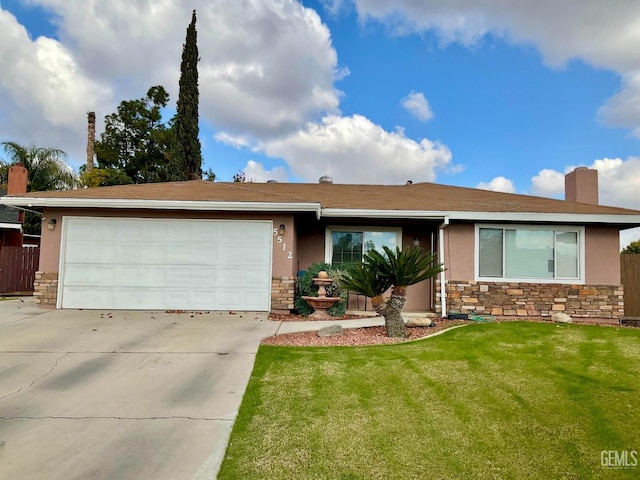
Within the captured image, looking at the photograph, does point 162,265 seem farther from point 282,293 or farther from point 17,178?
point 17,178

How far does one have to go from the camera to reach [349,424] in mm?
3617

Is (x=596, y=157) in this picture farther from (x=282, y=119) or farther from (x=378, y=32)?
(x=282, y=119)

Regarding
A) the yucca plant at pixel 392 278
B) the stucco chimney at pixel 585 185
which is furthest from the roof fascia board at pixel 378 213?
the stucco chimney at pixel 585 185

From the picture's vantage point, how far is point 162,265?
378 inches

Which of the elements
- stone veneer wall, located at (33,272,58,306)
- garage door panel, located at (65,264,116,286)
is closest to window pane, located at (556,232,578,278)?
garage door panel, located at (65,264,116,286)

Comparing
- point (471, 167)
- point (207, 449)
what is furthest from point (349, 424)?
point (471, 167)

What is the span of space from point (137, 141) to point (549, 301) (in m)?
26.9

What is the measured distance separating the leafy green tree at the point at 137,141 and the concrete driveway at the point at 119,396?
21.7 m

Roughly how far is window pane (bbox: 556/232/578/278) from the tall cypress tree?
16239 millimetres

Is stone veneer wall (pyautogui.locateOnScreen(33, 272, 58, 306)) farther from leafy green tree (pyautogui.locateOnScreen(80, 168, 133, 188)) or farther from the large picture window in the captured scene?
leafy green tree (pyautogui.locateOnScreen(80, 168, 133, 188))

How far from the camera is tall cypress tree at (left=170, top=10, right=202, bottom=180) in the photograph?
66.5 feet

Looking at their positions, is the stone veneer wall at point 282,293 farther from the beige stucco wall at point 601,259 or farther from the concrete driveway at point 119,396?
the beige stucco wall at point 601,259

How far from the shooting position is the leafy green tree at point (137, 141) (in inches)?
1083

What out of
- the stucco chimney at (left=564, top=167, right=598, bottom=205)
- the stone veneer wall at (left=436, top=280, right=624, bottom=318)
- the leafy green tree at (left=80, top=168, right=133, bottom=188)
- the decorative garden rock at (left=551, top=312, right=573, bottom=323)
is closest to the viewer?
the decorative garden rock at (left=551, top=312, right=573, bottom=323)
